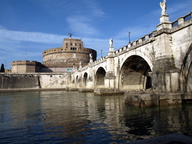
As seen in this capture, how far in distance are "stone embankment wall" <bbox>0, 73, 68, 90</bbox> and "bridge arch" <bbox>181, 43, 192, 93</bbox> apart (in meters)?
51.0

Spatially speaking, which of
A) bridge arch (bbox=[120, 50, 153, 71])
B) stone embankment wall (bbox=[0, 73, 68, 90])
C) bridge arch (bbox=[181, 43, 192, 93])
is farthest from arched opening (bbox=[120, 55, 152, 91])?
stone embankment wall (bbox=[0, 73, 68, 90])

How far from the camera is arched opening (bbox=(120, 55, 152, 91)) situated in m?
24.0

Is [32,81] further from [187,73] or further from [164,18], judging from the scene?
[187,73]

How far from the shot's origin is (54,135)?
6.50m

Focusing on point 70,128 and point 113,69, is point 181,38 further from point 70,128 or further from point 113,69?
point 113,69

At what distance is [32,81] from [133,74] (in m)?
43.7

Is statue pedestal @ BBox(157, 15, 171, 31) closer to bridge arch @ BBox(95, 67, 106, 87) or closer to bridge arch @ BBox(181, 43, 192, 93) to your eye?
bridge arch @ BBox(181, 43, 192, 93)

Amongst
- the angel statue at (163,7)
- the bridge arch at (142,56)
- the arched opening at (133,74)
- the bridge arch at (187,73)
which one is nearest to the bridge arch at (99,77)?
the arched opening at (133,74)

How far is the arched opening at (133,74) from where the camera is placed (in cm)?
2400

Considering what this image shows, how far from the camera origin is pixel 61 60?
256 feet

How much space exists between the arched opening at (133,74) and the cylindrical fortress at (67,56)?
4977cm

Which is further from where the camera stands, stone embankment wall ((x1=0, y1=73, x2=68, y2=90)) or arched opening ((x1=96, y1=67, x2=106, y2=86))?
stone embankment wall ((x1=0, y1=73, x2=68, y2=90))

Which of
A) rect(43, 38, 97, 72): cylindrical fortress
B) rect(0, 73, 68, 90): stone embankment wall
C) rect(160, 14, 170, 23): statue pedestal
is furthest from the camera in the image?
rect(43, 38, 97, 72): cylindrical fortress

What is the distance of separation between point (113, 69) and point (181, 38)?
14.2 meters
